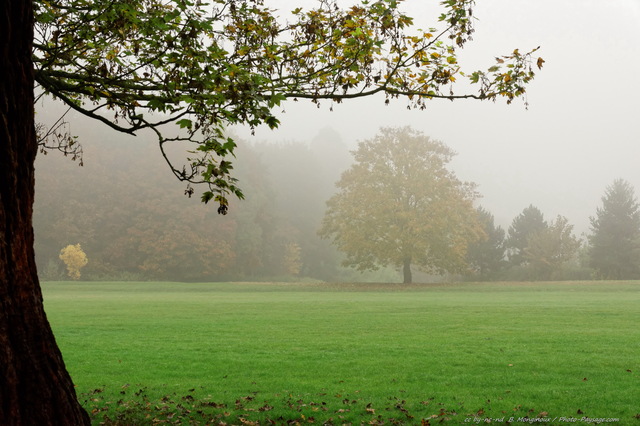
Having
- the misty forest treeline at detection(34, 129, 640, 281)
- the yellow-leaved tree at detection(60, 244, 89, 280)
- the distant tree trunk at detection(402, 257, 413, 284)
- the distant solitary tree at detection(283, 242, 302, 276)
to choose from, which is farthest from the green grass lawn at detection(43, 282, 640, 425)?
the distant solitary tree at detection(283, 242, 302, 276)

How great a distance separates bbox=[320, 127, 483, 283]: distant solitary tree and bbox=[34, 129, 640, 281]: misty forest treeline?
7.72 metres

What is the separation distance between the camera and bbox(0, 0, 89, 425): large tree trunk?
4801 mm

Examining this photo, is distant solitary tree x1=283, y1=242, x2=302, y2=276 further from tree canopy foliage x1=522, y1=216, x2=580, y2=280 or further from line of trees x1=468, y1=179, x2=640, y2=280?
tree canopy foliage x1=522, y1=216, x2=580, y2=280

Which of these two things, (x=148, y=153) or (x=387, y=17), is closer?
(x=387, y=17)

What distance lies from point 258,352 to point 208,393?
3.91 metres

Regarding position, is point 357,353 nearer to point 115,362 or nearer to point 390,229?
point 115,362

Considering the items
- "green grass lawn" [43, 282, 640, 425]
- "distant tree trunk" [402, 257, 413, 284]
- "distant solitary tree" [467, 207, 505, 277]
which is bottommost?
"green grass lawn" [43, 282, 640, 425]

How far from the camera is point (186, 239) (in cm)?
6141

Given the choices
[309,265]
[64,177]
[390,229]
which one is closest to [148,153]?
[64,177]

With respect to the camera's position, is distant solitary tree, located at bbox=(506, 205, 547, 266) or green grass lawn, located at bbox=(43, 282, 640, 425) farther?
distant solitary tree, located at bbox=(506, 205, 547, 266)

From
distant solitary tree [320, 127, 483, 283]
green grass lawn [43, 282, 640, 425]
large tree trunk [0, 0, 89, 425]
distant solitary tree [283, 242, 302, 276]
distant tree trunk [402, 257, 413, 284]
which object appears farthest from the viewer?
distant solitary tree [283, 242, 302, 276]

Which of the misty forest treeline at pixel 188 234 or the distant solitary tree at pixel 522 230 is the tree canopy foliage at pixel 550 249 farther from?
the distant solitary tree at pixel 522 230

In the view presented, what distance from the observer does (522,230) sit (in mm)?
65125

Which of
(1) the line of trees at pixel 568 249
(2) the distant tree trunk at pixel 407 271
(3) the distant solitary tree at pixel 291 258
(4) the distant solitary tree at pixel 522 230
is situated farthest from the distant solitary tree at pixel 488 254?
(3) the distant solitary tree at pixel 291 258
